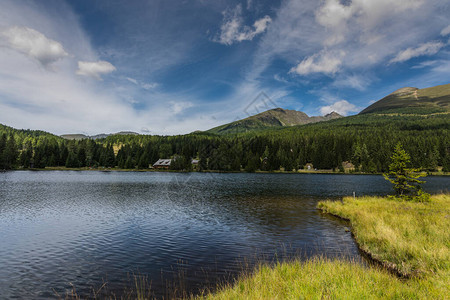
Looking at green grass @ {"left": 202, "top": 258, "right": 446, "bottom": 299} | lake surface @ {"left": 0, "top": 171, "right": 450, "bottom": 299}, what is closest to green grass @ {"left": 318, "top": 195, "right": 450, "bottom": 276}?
lake surface @ {"left": 0, "top": 171, "right": 450, "bottom": 299}

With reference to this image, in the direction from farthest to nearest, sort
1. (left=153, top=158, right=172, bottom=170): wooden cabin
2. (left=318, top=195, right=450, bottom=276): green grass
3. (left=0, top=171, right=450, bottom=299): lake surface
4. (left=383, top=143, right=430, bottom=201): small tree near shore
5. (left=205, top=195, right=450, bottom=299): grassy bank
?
1. (left=153, top=158, right=172, bottom=170): wooden cabin
2. (left=383, top=143, right=430, bottom=201): small tree near shore
3. (left=0, top=171, right=450, bottom=299): lake surface
4. (left=318, top=195, right=450, bottom=276): green grass
5. (left=205, top=195, right=450, bottom=299): grassy bank

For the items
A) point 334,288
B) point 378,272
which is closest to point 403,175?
point 378,272

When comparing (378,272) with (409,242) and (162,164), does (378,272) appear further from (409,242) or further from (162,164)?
(162,164)

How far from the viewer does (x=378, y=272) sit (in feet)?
40.3

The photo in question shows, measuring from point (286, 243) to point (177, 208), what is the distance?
21.4 meters

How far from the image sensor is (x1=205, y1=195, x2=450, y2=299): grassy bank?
351 inches

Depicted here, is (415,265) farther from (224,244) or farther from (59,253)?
(59,253)

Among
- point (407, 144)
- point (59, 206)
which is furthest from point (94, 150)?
point (407, 144)

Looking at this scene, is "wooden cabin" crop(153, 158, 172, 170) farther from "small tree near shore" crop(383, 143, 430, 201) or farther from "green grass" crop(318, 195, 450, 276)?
"green grass" crop(318, 195, 450, 276)

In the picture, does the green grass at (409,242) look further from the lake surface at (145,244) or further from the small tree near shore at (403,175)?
the small tree near shore at (403,175)

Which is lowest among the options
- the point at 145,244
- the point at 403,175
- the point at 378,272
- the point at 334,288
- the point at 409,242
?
the point at 145,244

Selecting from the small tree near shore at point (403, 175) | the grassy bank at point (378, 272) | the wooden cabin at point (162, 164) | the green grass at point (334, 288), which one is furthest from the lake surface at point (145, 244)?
the wooden cabin at point (162, 164)

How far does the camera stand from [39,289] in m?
12.8

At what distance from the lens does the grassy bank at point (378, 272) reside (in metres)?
8.92
